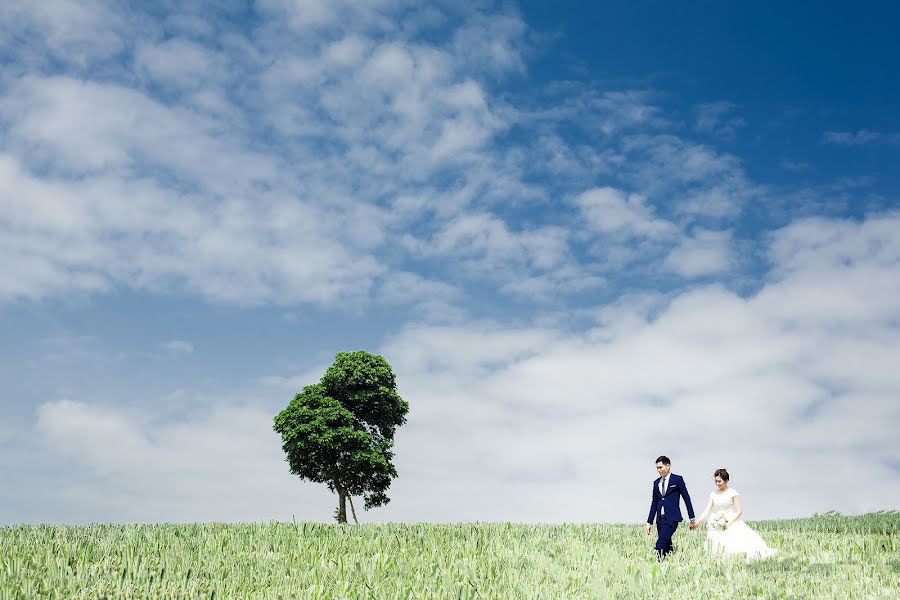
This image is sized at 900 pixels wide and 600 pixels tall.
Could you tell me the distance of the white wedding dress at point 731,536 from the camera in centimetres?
1709

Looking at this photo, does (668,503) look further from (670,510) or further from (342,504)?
(342,504)

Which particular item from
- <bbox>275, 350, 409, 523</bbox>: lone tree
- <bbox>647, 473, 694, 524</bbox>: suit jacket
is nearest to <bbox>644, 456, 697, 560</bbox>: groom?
<bbox>647, 473, 694, 524</bbox>: suit jacket

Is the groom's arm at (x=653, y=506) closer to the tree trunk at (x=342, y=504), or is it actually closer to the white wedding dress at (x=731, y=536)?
the white wedding dress at (x=731, y=536)

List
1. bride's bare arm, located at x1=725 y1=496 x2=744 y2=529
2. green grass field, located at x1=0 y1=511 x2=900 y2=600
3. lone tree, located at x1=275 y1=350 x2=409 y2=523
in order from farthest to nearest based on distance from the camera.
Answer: lone tree, located at x1=275 y1=350 x2=409 y2=523 → bride's bare arm, located at x1=725 y1=496 x2=744 y2=529 → green grass field, located at x1=0 y1=511 x2=900 y2=600

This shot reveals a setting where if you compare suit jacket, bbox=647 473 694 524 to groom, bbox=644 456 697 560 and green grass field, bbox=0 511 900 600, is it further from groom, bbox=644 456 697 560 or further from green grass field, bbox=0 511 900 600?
green grass field, bbox=0 511 900 600

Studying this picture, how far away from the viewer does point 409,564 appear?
15.0m

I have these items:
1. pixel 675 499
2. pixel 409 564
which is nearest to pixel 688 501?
pixel 675 499

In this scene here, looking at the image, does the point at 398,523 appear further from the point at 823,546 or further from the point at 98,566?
the point at 823,546

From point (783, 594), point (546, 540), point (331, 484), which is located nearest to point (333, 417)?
point (331, 484)

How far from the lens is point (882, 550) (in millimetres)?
18281

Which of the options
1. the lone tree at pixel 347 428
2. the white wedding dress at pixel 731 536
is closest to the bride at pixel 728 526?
the white wedding dress at pixel 731 536

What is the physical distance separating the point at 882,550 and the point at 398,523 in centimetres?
1263

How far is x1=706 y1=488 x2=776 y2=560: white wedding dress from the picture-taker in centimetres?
1709

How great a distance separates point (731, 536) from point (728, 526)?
0.34 m
